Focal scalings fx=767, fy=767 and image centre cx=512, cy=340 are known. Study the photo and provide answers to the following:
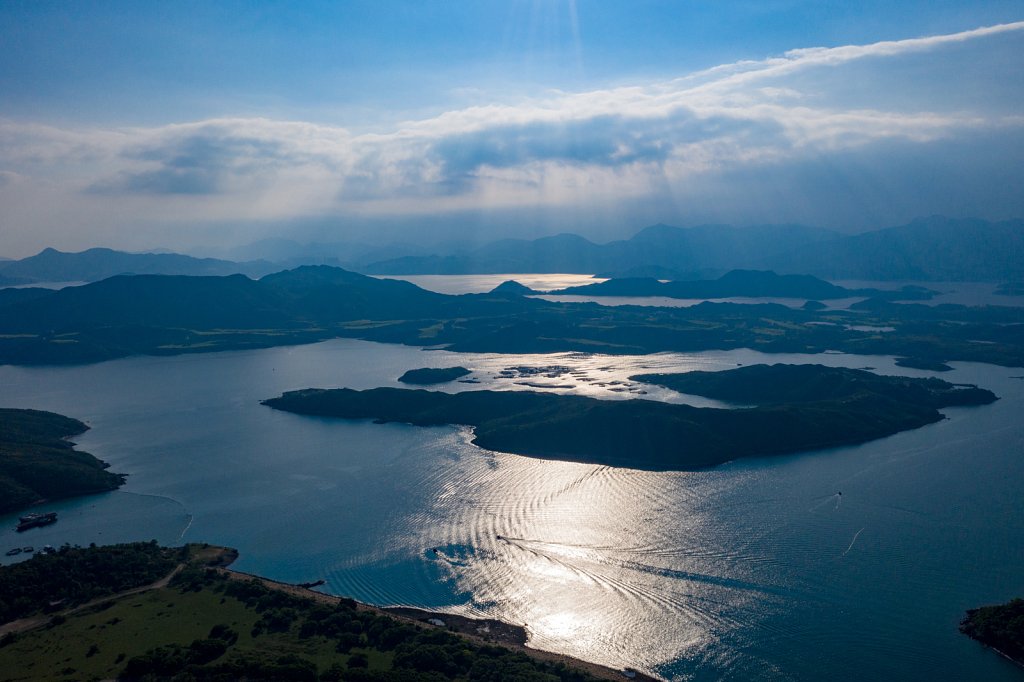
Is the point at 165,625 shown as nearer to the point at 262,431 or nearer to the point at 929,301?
the point at 262,431

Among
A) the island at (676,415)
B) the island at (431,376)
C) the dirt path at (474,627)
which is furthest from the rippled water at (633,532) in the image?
the island at (431,376)

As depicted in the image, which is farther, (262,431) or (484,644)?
(262,431)

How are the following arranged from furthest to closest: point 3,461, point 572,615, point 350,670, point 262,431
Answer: point 262,431, point 3,461, point 572,615, point 350,670

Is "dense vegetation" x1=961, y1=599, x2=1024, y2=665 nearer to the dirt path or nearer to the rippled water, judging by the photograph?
the rippled water

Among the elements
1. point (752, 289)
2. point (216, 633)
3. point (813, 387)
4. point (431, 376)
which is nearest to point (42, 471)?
point (216, 633)

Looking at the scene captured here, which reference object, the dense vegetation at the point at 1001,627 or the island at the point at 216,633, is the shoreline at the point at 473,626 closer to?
the island at the point at 216,633

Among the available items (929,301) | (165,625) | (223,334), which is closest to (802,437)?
(165,625)
